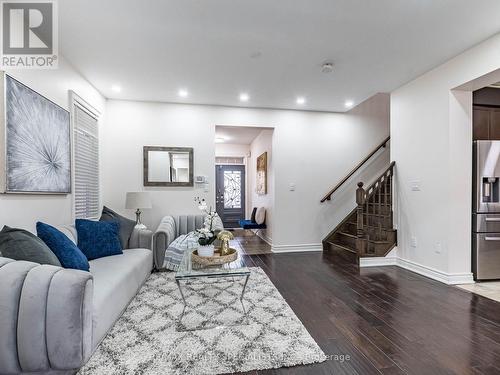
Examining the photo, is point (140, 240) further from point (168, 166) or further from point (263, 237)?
point (263, 237)

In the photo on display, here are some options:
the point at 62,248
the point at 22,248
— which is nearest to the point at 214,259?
the point at 62,248

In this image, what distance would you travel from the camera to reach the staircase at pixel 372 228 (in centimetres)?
414

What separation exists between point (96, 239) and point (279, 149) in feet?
11.1

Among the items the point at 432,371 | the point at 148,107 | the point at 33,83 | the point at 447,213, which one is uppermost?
the point at 148,107

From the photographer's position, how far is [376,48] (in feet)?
9.73

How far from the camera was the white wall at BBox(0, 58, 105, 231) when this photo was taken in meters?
2.23

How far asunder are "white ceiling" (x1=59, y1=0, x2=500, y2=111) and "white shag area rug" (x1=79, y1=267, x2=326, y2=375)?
8.85 feet

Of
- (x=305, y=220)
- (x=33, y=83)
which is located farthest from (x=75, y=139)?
(x=305, y=220)

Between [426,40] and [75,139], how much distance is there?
13.9 feet

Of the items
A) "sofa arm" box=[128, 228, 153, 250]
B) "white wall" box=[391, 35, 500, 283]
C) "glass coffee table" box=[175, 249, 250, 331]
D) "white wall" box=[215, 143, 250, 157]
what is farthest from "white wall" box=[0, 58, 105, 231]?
"white wall" box=[215, 143, 250, 157]

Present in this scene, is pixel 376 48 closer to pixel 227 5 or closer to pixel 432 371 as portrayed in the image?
pixel 227 5

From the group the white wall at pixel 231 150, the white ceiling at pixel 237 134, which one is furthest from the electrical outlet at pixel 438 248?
the white wall at pixel 231 150

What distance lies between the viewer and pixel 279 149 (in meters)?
5.11

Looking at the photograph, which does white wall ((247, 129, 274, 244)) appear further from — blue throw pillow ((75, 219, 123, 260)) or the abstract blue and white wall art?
the abstract blue and white wall art
